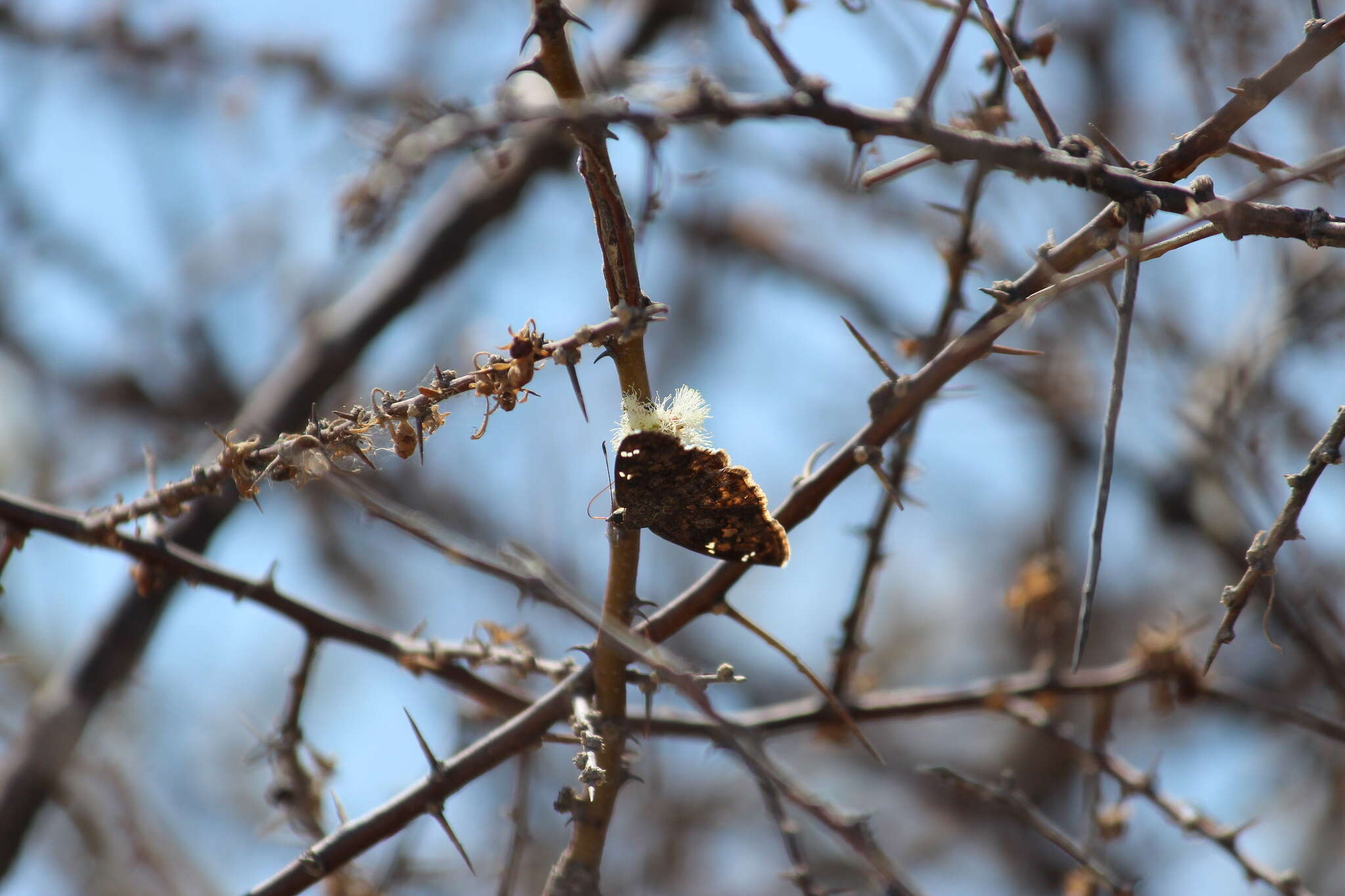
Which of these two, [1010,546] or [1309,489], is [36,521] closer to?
[1309,489]

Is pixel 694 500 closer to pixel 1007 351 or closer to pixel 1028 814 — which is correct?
pixel 1007 351

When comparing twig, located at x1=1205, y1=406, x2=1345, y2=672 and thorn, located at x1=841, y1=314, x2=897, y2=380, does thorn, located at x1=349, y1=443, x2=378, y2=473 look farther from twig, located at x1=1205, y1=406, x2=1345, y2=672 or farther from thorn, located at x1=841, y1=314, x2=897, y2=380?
twig, located at x1=1205, y1=406, x2=1345, y2=672

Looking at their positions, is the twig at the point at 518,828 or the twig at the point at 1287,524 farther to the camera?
the twig at the point at 518,828

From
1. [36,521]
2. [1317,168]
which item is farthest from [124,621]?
[1317,168]

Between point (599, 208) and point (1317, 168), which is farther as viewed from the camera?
point (599, 208)

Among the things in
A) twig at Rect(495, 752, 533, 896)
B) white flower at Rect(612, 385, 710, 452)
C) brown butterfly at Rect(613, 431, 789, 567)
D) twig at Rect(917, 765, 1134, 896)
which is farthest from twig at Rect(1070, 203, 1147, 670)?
twig at Rect(495, 752, 533, 896)

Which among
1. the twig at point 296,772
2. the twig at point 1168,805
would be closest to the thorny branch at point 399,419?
the twig at point 296,772

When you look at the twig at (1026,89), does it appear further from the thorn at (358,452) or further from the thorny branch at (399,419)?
the thorn at (358,452)

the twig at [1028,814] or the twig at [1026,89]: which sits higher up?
the twig at [1026,89]
